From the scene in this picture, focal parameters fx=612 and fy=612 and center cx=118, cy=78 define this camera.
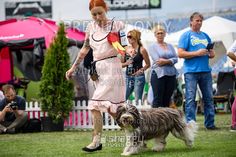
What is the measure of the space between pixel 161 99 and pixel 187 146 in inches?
93.3

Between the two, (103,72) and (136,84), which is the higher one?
(103,72)

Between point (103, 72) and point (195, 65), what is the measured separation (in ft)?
9.25

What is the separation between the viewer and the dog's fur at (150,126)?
265 inches

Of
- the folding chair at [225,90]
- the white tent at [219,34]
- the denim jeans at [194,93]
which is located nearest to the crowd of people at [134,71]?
the denim jeans at [194,93]

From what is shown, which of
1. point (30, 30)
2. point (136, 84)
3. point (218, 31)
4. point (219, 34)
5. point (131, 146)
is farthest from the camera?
point (218, 31)

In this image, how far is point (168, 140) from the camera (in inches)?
337

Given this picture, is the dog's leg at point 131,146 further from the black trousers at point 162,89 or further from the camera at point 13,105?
the camera at point 13,105

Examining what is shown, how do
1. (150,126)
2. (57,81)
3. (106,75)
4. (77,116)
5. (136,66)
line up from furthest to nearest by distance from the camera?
(77,116) → (57,81) → (136,66) → (106,75) → (150,126)

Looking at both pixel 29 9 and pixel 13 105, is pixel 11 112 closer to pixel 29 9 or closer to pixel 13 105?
pixel 13 105

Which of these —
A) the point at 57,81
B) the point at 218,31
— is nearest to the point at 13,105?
the point at 57,81

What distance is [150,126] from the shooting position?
701 cm

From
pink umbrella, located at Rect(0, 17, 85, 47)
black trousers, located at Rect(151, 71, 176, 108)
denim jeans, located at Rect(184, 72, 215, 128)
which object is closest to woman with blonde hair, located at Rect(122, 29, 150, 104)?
black trousers, located at Rect(151, 71, 176, 108)

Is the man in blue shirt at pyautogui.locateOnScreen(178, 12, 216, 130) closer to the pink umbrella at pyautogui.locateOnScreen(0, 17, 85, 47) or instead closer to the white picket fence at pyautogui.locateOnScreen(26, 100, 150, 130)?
the white picket fence at pyautogui.locateOnScreen(26, 100, 150, 130)

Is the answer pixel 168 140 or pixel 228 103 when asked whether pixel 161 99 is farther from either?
pixel 228 103
